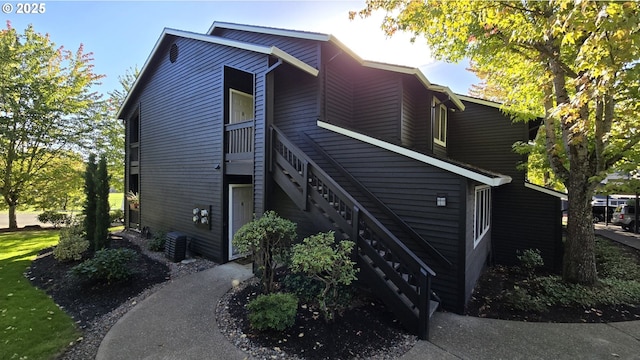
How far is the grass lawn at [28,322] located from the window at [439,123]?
1049cm

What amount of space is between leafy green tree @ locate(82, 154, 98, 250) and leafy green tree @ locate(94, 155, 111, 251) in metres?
0.13

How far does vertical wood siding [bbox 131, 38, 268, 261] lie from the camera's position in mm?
8227

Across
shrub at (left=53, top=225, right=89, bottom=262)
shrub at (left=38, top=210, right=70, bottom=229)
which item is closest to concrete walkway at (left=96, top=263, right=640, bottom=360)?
shrub at (left=53, top=225, right=89, bottom=262)

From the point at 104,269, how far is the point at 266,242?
4.02 m

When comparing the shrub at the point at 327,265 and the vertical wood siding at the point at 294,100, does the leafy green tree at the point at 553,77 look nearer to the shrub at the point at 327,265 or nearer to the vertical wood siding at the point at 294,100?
the vertical wood siding at the point at 294,100

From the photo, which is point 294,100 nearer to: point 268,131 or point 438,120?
point 268,131

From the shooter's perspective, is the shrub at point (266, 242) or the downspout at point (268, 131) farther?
the downspout at point (268, 131)

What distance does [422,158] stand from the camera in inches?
223

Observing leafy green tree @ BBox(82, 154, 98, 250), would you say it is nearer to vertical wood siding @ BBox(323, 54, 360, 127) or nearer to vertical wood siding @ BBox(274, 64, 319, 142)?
vertical wood siding @ BBox(274, 64, 319, 142)

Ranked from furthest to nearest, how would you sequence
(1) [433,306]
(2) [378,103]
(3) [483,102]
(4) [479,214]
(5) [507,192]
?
1. (3) [483,102]
2. (5) [507,192]
3. (2) [378,103]
4. (4) [479,214]
5. (1) [433,306]

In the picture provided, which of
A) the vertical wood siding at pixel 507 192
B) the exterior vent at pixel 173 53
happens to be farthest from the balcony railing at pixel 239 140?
the vertical wood siding at pixel 507 192

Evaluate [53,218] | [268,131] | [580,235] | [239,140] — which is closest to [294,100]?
[268,131]

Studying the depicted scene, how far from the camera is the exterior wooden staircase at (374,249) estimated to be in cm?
452

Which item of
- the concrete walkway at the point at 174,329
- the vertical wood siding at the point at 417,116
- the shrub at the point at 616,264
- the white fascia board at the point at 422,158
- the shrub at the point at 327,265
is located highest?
the vertical wood siding at the point at 417,116
